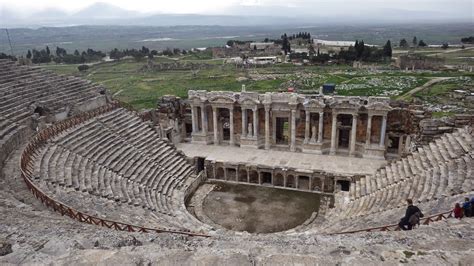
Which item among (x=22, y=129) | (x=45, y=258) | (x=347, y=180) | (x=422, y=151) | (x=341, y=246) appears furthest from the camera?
(x=347, y=180)

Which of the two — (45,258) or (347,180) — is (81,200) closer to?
(45,258)

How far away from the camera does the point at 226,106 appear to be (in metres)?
31.8

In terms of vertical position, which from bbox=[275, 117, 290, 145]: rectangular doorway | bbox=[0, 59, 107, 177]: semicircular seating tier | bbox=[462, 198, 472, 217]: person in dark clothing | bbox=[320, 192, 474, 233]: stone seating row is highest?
bbox=[0, 59, 107, 177]: semicircular seating tier

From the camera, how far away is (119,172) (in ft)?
72.5

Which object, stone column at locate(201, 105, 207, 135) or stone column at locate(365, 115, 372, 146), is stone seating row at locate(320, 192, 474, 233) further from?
stone column at locate(201, 105, 207, 135)

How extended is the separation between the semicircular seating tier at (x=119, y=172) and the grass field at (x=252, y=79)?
25.2m

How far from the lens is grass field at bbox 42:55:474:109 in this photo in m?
60.1

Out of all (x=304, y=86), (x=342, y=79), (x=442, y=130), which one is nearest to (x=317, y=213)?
(x=442, y=130)

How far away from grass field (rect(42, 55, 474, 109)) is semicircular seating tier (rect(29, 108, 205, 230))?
25244 mm

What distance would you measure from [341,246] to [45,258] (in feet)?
20.4

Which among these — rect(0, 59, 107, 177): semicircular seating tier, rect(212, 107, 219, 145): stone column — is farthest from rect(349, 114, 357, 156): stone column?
rect(0, 59, 107, 177): semicircular seating tier

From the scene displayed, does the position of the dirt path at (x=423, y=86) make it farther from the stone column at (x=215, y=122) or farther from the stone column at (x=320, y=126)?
the stone column at (x=215, y=122)

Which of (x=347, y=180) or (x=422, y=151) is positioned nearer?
(x=422, y=151)

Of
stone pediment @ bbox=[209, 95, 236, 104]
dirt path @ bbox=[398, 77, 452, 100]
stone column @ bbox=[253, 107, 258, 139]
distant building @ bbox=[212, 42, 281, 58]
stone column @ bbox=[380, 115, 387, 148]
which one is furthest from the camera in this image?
distant building @ bbox=[212, 42, 281, 58]
